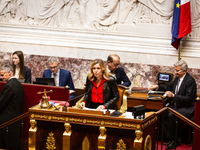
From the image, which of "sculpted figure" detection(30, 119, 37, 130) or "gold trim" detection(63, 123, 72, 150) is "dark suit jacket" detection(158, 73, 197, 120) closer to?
"gold trim" detection(63, 123, 72, 150)

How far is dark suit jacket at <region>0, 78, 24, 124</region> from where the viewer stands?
5605 mm

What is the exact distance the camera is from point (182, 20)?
773cm

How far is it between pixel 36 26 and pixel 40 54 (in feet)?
2.67

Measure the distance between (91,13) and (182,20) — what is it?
2.42m

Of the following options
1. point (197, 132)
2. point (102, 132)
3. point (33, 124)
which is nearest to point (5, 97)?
point (33, 124)

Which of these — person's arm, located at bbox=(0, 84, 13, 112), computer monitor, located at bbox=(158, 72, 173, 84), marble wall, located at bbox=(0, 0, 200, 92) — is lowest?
person's arm, located at bbox=(0, 84, 13, 112)

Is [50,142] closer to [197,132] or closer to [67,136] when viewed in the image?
[67,136]

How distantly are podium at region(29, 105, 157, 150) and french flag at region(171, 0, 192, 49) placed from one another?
11.9 ft

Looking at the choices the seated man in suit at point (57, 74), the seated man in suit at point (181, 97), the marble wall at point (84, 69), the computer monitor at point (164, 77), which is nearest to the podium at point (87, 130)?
the seated man in suit at point (181, 97)

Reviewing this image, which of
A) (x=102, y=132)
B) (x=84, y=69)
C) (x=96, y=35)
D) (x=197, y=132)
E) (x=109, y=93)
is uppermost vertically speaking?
(x=96, y=35)

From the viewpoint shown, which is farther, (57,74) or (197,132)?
(57,74)

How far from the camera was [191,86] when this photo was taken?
635cm

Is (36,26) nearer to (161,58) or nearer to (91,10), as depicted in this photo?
(91,10)

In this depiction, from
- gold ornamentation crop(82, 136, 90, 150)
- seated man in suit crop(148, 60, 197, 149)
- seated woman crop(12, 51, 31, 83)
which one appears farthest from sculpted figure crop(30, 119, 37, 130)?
seated man in suit crop(148, 60, 197, 149)
